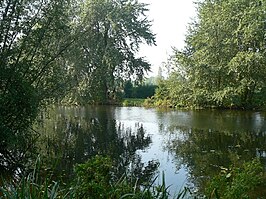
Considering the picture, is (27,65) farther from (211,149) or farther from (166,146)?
(211,149)

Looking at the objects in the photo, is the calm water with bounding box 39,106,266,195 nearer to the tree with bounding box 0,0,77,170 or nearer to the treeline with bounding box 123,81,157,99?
the tree with bounding box 0,0,77,170

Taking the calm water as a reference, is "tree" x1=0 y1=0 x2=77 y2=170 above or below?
above

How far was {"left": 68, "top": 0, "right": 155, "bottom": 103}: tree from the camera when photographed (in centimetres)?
2567

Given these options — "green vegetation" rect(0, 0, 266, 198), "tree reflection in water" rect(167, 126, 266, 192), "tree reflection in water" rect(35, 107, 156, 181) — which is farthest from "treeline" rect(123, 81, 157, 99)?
"tree reflection in water" rect(167, 126, 266, 192)

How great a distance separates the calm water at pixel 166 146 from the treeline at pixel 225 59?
874 cm

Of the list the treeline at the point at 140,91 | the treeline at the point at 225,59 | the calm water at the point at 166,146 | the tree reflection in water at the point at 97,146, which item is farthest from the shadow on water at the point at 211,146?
the treeline at the point at 140,91

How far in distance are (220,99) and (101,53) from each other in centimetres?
990

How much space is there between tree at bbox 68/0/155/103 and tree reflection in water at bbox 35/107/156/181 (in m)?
10.5

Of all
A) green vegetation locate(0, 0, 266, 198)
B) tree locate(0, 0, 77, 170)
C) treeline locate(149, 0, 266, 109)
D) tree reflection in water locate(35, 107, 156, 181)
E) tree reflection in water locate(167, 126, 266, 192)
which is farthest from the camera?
treeline locate(149, 0, 266, 109)

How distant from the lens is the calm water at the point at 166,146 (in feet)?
24.6

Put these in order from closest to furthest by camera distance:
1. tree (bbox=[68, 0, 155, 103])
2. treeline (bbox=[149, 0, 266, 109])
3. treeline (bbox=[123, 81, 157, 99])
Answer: treeline (bbox=[149, 0, 266, 109]) → tree (bbox=[68, 0, 155, 103]) → treeline (bbox=[123, 81, 157, 99])

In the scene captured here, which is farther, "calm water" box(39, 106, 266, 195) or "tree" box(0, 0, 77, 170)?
"tree" box(0, 0, 77, 170)

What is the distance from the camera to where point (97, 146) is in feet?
33.8

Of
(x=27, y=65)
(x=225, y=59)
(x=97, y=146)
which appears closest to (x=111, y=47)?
→ (x=225, y=59)
